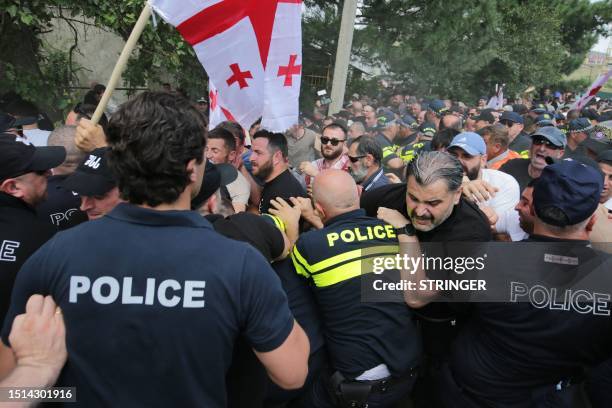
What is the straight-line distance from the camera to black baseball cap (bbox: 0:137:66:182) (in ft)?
7.49

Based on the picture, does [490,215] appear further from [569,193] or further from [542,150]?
[542,150]

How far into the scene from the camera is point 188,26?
296 cm

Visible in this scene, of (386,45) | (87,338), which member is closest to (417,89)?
(386,45)

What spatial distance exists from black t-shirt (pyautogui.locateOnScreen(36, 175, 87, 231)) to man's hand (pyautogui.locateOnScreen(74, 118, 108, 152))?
0.52 metres

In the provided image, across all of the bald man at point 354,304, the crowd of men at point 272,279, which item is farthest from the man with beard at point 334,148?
the bald man at point 354,304

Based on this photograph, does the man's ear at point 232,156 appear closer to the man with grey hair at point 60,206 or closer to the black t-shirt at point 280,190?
the black t-shirt at point 280,190

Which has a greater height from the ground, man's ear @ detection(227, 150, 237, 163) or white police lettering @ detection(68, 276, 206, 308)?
white police lettering @ detection(68, 276, 206, 308)

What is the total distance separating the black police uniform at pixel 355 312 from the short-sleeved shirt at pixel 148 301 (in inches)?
39.0

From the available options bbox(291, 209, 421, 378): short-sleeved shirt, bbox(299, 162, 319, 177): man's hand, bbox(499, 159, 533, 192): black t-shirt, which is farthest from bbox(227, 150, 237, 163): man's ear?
bbox(499, 159, 533, 192): black t-shirt

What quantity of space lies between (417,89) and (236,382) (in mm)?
18508

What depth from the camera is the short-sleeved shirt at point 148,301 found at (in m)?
1.32

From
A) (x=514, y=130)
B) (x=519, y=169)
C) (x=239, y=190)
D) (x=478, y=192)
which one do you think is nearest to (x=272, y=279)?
(x=478, y=192)

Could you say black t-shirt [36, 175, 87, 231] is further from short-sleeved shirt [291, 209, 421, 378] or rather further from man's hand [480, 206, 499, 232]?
man's hand [480, 206, 499, 232]

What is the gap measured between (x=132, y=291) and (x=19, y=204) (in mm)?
1319
